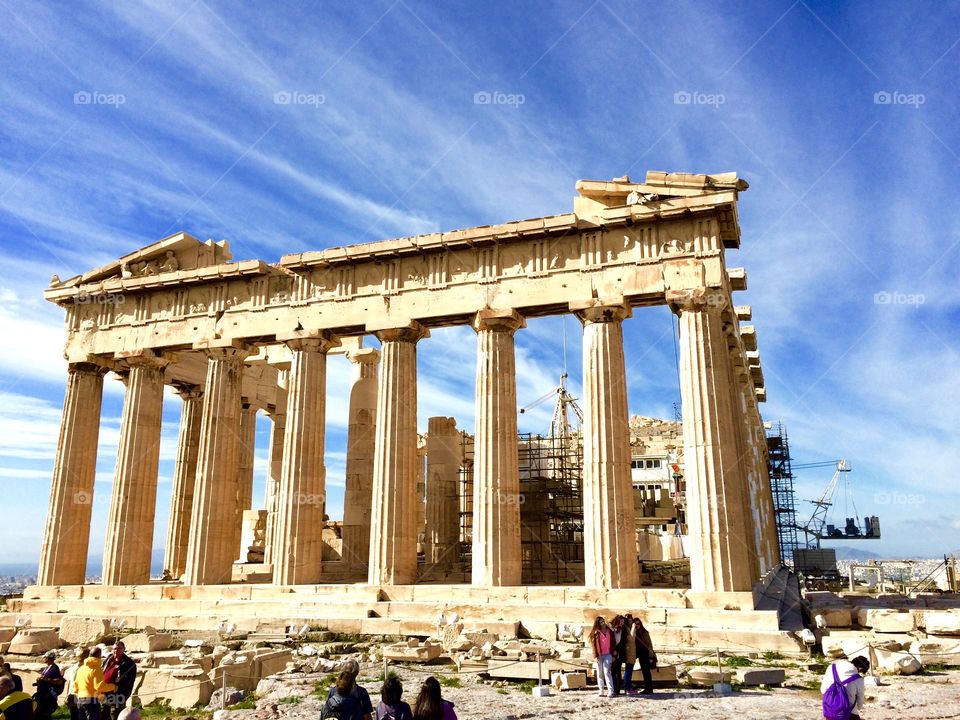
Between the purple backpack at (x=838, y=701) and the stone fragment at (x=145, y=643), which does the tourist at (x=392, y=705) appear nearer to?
the purple backpack at (x=838, y=701)

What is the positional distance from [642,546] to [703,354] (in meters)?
20.1

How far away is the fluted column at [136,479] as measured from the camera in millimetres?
25703

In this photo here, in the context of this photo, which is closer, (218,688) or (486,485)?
(218,688)

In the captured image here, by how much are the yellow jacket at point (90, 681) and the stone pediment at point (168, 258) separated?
64.5ft

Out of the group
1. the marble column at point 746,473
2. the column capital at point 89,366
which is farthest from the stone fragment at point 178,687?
the column capital at point 89,366

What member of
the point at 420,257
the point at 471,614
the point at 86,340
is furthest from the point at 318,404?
the point at 86,340

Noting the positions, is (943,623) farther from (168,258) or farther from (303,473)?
(168,258)

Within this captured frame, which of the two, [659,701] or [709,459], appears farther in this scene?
[709,459]

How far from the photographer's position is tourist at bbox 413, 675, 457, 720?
675cm

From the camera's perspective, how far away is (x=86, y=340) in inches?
1121

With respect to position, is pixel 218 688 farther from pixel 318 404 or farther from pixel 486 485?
pixel 318 404

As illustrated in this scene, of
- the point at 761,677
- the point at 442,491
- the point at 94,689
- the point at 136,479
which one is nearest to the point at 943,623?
the point at 761,677

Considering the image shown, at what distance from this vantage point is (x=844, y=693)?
295 inches

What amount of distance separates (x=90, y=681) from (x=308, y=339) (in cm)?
1582
